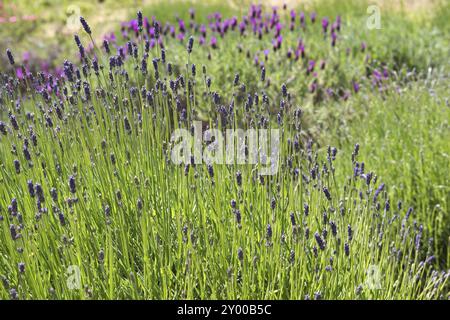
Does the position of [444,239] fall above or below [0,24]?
below

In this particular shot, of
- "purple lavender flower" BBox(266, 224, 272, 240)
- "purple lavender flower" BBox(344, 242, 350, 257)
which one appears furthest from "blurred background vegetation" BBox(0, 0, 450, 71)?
"purple lavender flower" BBox(344, 242, 350, 257)

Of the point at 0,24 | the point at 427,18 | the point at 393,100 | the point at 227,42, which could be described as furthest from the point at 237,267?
the point at 0,24

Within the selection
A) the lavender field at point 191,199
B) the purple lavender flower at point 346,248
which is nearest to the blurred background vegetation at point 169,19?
the lavender field at point 191,199

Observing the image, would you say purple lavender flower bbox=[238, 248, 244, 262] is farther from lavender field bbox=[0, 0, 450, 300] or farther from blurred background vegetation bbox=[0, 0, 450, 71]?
blurred background vegetation bbox=[0, 0, 450, 71]

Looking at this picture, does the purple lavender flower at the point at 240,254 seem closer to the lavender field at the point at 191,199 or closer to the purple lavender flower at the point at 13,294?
the lavender field at the point at 191,199

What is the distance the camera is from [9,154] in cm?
294

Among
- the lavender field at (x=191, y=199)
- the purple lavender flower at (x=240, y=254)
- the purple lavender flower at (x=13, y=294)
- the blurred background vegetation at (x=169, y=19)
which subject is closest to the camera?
the purple lavender flower at (x=13, y=294)

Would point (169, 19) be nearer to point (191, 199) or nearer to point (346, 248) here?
point (191, 199)

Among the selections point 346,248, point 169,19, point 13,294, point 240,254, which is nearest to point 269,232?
point 240,254

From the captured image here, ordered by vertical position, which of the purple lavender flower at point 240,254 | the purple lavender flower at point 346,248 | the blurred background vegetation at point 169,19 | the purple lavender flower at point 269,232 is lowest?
the purple lavender flower at point 346,248

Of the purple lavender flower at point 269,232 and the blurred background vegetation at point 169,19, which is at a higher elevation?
the blurred background vegetation at point 169,19

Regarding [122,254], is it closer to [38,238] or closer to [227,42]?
[38,238]
